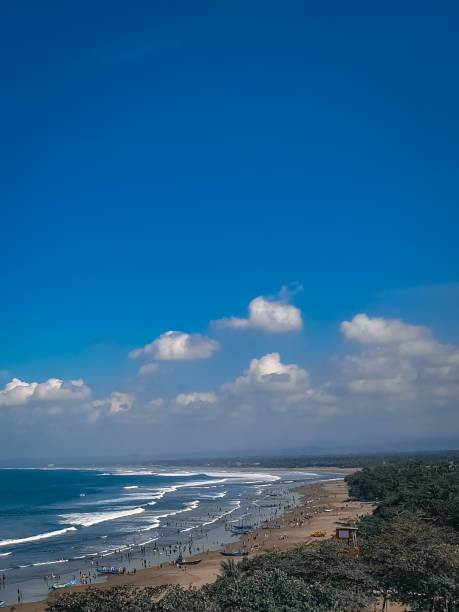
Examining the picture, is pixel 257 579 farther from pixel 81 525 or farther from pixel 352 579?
pixel 81 525

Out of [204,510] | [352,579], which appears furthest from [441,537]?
[204,510]

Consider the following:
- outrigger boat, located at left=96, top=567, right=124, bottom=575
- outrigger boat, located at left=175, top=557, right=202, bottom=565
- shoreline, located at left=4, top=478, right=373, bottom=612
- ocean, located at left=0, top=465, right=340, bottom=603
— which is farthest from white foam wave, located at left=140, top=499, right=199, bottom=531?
outrigger boat, located at left=96, top=567, right=124, bottom=575

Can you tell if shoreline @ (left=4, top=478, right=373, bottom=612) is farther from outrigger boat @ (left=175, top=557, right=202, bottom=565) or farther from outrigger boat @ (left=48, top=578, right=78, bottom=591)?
outrigger boat @ (left=48, top=578, right=78, bottom=591)

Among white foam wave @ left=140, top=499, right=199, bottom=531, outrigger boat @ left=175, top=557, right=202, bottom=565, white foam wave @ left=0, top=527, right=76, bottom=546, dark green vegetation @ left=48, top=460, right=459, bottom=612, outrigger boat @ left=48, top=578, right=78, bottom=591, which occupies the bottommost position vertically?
white foam wave @ left=140, top=499, right=199, bottom=531

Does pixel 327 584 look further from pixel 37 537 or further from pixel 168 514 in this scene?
pixel 168 514

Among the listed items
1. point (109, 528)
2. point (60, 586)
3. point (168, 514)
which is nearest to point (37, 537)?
point (109, 528)

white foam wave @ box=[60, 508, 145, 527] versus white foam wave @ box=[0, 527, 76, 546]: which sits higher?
white foam wave @ box=[0, 527, 76, 546]
